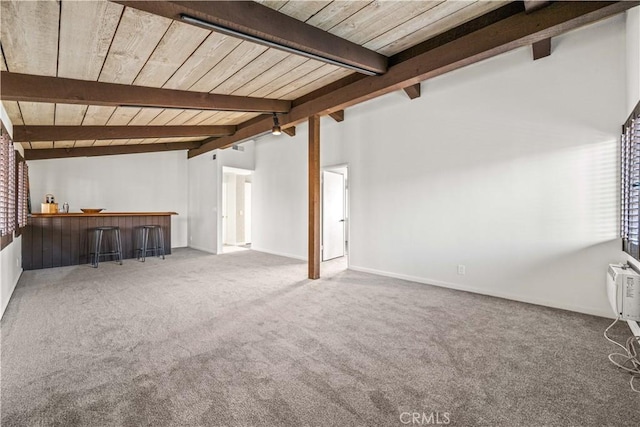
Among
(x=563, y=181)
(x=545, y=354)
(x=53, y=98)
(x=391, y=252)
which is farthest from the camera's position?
(x=391, y=252)

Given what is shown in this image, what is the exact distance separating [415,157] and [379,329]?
2804 mm

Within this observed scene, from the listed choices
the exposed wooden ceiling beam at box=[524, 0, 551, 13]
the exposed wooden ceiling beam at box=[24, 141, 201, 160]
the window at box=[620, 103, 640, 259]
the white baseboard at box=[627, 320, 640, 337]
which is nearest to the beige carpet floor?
the white baseboard at box=[627, 320, 640, 337]

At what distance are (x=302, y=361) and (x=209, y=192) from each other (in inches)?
248

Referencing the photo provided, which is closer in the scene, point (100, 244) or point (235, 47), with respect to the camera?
point (235, 47)

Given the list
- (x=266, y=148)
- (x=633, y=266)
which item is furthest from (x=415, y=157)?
(x=266, y=148)

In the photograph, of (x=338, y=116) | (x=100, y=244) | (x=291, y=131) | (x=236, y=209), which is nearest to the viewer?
(x=338, y=116)

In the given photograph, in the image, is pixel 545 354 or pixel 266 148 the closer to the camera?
pixel 545 354

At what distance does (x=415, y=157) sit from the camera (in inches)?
179

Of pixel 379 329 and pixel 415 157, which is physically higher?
pixel 415 157

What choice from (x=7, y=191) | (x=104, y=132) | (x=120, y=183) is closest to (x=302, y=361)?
→ (x=7, y=191)

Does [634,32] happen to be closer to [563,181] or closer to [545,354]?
[563,181]

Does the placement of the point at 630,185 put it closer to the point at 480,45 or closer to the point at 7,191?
the point at 480,45

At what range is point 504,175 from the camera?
3711 mm

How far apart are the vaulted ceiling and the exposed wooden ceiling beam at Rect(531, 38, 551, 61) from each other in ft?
0.07
